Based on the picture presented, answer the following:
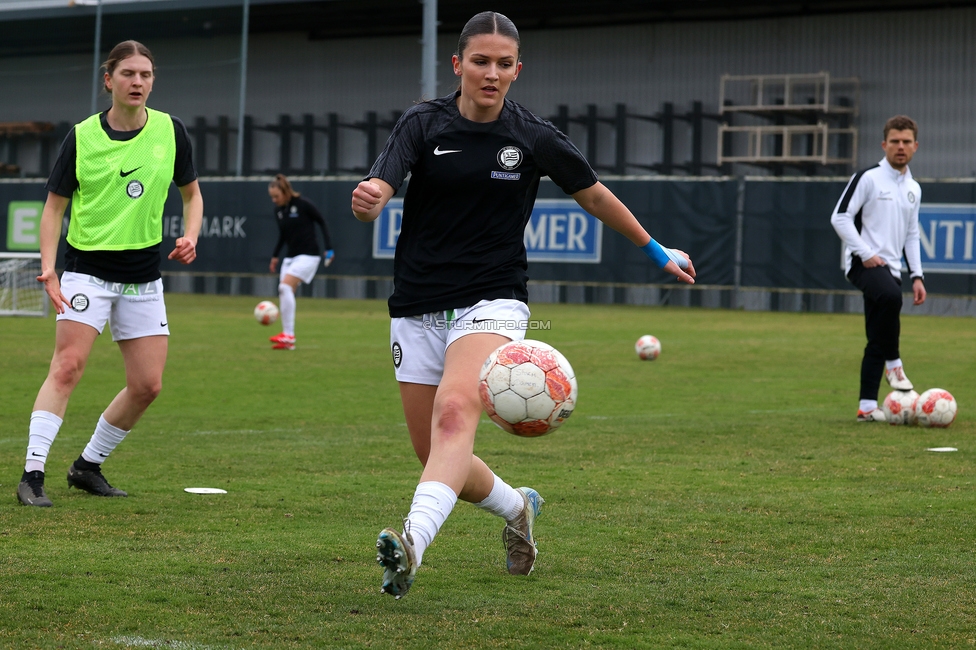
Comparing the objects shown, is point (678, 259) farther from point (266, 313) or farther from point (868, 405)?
point (266, 313)

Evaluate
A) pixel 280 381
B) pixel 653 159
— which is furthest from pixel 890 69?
pixel 280 381

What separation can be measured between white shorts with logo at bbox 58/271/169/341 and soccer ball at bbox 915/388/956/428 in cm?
580

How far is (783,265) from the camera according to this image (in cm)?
2612

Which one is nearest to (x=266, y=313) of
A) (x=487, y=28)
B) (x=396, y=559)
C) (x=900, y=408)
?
(x=900, y=408)

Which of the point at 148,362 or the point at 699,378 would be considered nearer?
the point at 148,362

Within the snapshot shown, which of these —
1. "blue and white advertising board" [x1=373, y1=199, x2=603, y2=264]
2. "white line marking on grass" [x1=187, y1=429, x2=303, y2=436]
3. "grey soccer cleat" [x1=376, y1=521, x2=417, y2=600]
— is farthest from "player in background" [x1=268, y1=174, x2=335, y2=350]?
"grey soccer cleat" [x1=376, y1=521, x2=417, y2=600]

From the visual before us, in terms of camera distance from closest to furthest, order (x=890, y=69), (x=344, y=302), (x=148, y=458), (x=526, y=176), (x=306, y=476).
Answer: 1. (x=526, y=176)
2. (x=306, y=476)
3. (x=148, y=458)
4. (x=344, y=302)
5. (x=890, y=69)

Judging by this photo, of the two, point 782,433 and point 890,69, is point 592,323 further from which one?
point 890,69

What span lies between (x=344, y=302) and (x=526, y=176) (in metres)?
25.2

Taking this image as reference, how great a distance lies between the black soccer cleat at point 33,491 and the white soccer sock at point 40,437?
30 mm

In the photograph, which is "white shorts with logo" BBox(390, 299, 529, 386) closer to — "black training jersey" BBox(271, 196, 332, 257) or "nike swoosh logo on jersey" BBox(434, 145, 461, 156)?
"nike swoosh logo on jersey" BBox(434, 145, 461, 156)

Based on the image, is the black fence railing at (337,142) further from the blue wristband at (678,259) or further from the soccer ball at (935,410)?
the blue wristband at (678,259)

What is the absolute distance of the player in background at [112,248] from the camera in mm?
6414

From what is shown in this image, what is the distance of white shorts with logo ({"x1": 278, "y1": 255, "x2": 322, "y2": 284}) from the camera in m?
17.2
